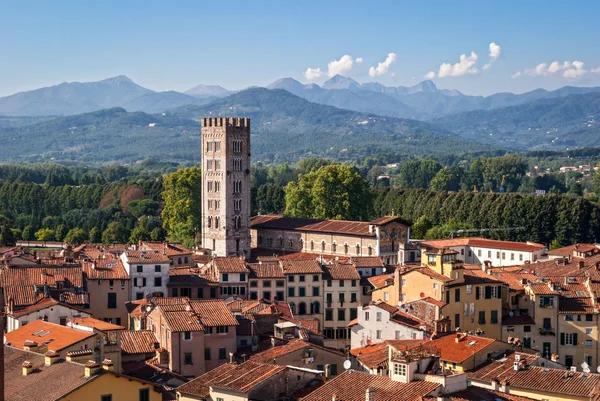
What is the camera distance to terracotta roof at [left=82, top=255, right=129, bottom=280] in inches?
2436

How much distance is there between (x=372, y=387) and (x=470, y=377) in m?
6.98

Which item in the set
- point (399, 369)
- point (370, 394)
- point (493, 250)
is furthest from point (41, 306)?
point (493, 250)

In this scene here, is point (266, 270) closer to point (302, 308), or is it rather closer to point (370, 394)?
point (302, 308)

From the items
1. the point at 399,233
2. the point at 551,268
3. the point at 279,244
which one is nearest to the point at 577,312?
the point at 551,268

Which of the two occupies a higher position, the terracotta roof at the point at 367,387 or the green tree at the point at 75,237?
the terracotta roof at the point at 367,387

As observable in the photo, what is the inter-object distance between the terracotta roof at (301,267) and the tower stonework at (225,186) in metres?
23.5

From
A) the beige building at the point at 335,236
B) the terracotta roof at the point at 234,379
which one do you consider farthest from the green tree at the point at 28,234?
the terracotta roof at the point at 234,379

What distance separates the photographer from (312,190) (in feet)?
375

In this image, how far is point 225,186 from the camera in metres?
95.2

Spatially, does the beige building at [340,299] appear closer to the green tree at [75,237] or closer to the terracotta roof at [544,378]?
the terracotta roof at [544,378]

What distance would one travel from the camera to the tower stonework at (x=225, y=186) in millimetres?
94625

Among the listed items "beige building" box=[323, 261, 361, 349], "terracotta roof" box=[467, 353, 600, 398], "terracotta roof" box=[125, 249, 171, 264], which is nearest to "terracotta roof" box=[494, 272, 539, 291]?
"beige building" box=[323, 261, 361, 349]

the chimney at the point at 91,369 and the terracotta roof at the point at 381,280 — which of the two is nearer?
the chimney at the point at 91,369

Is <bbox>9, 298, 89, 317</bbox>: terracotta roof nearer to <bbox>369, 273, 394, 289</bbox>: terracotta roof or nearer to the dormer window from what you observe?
<bbox>369, 273, 394, 289</bbox>: terracotta roof
